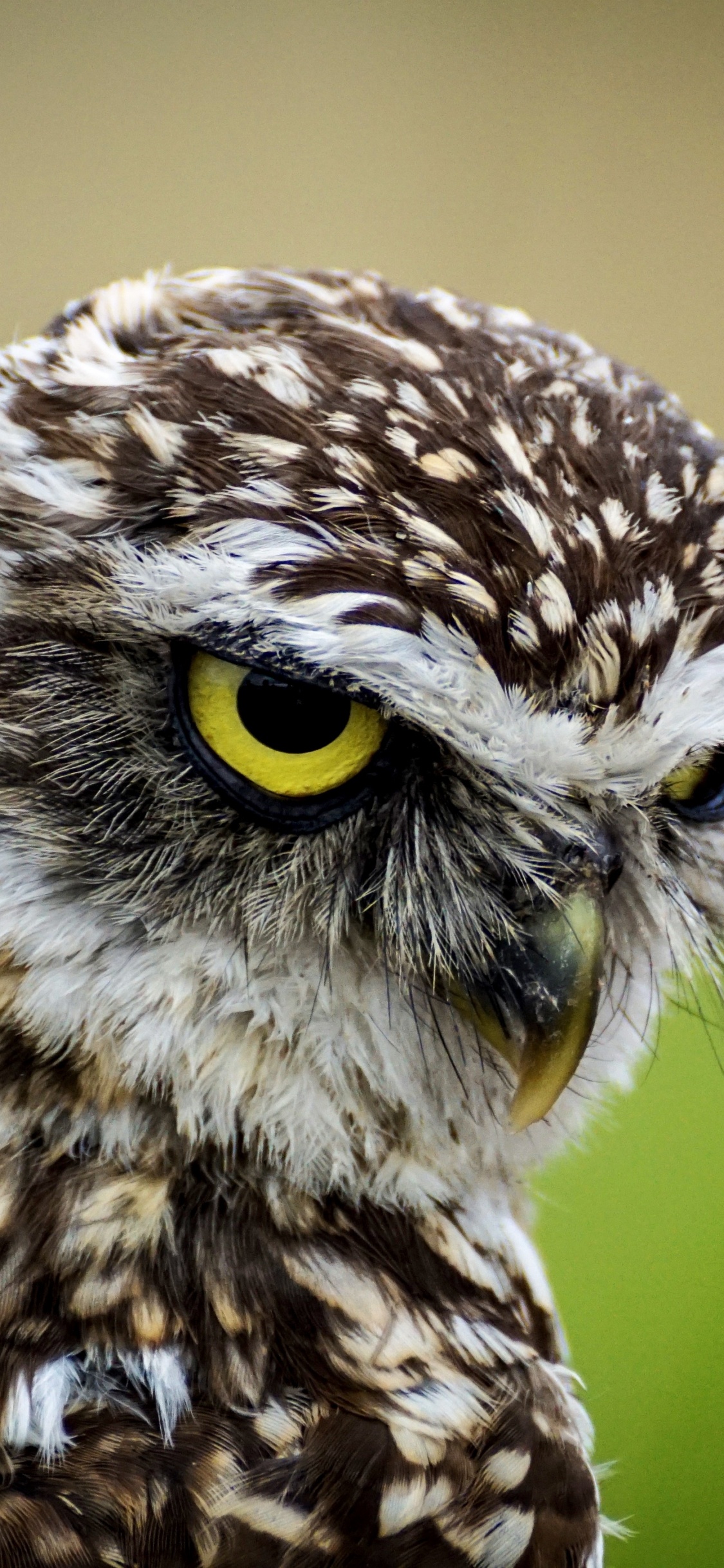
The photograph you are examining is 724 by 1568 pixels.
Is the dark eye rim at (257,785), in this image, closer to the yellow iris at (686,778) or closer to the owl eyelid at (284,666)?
the owl eyelid at (284,666)

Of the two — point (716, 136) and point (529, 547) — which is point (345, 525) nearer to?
point (529, 547)

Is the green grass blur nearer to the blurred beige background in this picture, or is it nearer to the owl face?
the owl face

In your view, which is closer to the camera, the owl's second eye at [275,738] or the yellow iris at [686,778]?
the owl's second eye at [275,738]

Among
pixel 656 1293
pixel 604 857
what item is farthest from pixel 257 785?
pixel 656 1293

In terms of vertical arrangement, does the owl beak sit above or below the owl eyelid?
below

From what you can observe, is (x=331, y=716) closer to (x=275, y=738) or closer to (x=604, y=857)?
(x=275, y=738)

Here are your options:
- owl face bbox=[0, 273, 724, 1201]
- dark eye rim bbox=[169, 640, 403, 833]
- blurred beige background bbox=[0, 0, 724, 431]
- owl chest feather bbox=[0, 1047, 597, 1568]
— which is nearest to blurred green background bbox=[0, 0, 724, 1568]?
blurred beige background bbox=[0, 0, 724, 431]

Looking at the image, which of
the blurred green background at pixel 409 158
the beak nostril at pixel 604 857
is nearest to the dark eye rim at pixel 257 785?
the beak nostril at pixel 604 857
